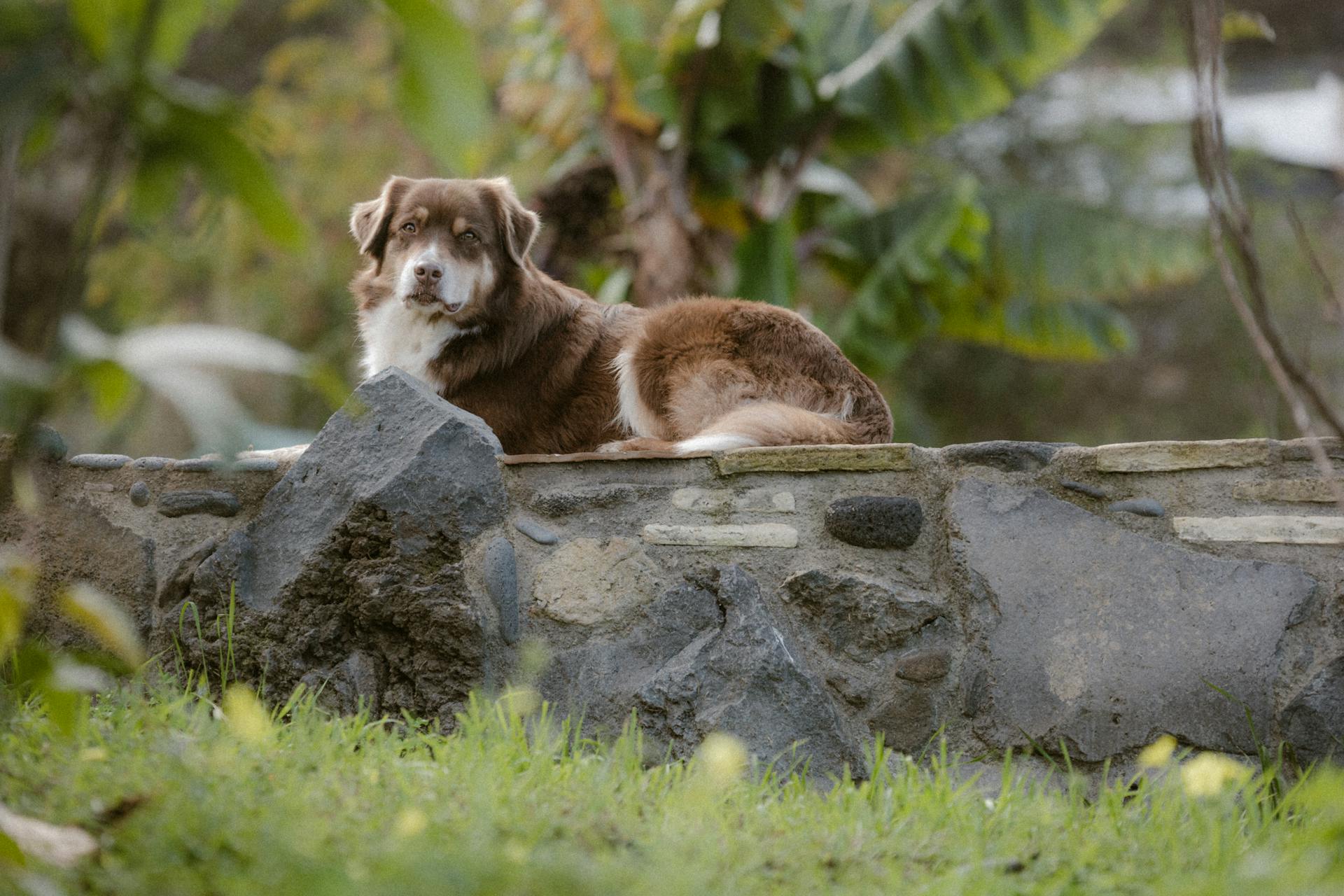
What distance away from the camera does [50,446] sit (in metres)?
3.42

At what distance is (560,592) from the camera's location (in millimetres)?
3221

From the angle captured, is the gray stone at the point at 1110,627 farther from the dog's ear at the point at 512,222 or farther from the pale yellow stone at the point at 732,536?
the dog's ear at the point at 512,222

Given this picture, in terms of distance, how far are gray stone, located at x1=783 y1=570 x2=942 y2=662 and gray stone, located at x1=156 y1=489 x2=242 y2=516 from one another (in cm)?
161

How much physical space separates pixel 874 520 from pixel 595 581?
0.79 meters

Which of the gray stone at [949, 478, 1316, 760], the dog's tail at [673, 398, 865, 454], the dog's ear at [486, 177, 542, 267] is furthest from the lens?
the dog's ear at [486, 177, 542, 267]

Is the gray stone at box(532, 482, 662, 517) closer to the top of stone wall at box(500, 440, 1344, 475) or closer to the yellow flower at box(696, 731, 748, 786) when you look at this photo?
the top of stone wall at box(500, 440, 1344, 475)

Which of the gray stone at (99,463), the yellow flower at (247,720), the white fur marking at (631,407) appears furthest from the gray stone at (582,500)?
the gray stone at (99,463)

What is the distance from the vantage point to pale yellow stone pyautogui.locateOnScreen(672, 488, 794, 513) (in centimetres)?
328

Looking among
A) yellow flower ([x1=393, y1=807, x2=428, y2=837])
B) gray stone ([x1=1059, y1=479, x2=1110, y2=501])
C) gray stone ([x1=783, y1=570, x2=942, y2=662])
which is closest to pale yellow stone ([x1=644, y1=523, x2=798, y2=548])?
gray stone ([x1=783, y1=570, x2=942, y2=662])

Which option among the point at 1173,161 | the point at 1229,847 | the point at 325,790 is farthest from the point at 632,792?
the point at 1173,161

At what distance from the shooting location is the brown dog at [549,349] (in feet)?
13.3

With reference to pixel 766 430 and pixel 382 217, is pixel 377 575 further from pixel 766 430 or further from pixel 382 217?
pixel 382 217

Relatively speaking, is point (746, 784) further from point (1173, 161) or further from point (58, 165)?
point (1173, 161)

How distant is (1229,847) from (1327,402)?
0.91 m
